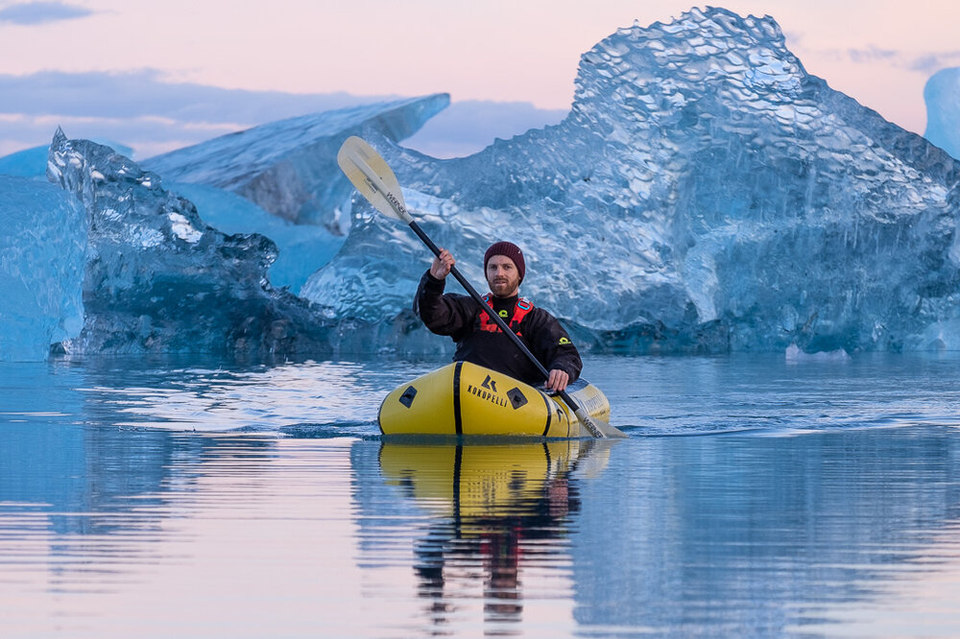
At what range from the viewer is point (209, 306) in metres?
23.8

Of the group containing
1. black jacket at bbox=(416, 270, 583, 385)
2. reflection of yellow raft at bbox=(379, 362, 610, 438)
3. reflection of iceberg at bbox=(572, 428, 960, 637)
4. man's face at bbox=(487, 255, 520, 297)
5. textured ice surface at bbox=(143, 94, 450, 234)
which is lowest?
reflection of iceberg at bbox=(572, 428, 960, 637)

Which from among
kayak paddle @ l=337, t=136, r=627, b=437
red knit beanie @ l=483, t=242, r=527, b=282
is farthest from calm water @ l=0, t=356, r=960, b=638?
kayak paddle @ l=337, t=136, r=627, b=437

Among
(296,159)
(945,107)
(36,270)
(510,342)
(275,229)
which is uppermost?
(945,107)

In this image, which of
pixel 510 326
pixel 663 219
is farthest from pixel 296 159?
pixel 510 326

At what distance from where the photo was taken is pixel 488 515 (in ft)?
16.5

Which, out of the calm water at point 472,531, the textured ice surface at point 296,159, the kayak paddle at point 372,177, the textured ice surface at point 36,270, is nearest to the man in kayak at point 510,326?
the calm water at point 472,531

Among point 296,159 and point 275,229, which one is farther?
point 275,229

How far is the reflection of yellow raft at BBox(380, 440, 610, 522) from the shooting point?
5.39m

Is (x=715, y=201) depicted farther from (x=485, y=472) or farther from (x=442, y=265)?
(x=485, y=472)

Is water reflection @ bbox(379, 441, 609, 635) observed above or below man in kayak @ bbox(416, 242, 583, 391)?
below

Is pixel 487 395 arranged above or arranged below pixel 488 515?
above

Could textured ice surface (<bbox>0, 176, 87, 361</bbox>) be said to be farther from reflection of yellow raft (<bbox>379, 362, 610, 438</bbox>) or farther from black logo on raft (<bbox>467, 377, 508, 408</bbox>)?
black logo on raft (<bbox>467, 377, 508, 408</bbox>)

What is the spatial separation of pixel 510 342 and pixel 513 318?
5.7 inches

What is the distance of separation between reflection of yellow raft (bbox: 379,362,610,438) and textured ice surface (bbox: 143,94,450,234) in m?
18.5
